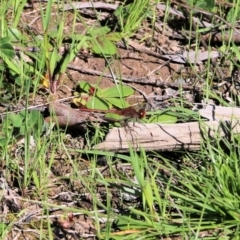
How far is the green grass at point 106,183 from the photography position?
226 cm

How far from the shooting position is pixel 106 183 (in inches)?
91.4

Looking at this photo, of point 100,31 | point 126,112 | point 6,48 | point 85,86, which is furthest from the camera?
point 100,31

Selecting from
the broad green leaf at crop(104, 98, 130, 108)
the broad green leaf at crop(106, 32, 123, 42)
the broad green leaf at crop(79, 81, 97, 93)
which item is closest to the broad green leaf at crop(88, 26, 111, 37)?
the broad green leaf at crop(106, 32, 123, 42)

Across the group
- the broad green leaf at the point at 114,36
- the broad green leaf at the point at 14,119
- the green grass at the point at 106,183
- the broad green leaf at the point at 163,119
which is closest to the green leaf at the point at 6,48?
the green grass at the point at 106,183

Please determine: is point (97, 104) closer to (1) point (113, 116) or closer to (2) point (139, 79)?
(1) point (113, 116)

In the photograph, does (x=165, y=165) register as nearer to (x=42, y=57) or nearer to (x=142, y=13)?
(x=42, y=57)

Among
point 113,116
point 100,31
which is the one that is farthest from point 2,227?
point 100,31

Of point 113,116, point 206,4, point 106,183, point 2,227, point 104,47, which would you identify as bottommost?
point 2,227

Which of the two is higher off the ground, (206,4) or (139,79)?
(206,4)

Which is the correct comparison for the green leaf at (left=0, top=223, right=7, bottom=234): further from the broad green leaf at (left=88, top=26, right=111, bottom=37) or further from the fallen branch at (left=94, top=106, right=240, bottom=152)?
the broad green leaf at (left=88, top=26, right=111, bottom=37)

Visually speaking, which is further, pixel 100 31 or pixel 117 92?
pixel 100 31

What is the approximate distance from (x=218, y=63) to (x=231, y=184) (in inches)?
37.3

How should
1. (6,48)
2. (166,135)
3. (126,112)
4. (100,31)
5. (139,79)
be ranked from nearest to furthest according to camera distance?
1. (166,135)
2. (126,112)
3. (6,48)
4. (139,79)
5. (100,31)

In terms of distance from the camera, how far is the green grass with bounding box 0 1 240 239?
2260 millimetres
